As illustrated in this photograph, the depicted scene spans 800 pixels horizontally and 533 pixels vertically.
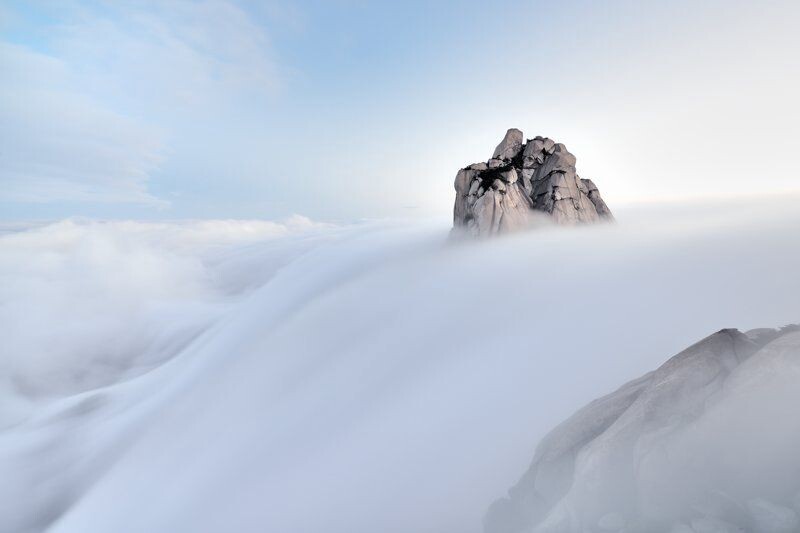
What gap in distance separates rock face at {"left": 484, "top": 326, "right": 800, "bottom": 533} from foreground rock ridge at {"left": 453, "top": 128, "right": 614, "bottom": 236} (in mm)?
42030

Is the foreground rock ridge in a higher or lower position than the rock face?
higher

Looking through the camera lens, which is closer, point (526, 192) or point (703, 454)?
point (703, 454)

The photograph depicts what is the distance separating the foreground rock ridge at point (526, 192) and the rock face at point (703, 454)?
42.0 m

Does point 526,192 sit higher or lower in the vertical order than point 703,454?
higher

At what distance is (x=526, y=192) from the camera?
56.1 metres

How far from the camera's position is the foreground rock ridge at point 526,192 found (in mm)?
52500

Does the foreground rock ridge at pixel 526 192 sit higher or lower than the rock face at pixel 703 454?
higher

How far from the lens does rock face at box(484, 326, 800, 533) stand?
860 cm

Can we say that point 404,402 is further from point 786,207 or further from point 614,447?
point 786,207

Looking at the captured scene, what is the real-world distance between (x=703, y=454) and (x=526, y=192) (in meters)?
50.7

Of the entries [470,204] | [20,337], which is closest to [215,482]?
[470,204]

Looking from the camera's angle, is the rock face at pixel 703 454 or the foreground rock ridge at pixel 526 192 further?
the foreground rock ridge at pixel 526 192

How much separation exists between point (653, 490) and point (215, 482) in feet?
106

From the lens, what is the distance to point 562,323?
29.9 metres
